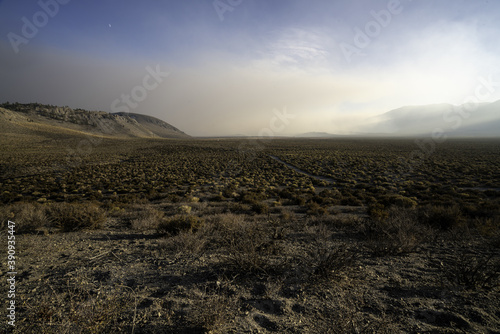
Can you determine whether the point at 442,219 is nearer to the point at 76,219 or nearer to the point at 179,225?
the point at 179,225

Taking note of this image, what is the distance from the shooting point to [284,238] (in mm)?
5641

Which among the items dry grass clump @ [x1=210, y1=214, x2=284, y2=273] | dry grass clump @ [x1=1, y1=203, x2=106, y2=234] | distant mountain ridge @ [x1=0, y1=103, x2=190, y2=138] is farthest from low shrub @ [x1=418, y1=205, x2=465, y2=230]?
distant mountain ridge @ [x1=0, y1=103, x2=190, y2=138]

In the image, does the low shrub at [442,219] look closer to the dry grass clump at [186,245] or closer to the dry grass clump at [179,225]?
the dry grass clump at [186,245]

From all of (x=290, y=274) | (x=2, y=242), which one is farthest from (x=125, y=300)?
(x=2, y=242)

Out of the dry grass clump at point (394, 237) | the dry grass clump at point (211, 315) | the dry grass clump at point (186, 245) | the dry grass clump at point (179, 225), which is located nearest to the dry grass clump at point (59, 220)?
the dry grass clump at point (179, 225)

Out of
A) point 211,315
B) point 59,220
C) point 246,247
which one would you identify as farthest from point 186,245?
point 59,220

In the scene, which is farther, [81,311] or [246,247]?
[246,247]

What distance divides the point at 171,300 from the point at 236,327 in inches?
43.6

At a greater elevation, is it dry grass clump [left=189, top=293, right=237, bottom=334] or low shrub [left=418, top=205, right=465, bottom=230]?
dry grass clump [left=189, top=293, right=237, bottom=334]

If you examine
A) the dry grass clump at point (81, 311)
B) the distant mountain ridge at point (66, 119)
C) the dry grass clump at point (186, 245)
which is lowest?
the dry grass clump at point (186, 245)

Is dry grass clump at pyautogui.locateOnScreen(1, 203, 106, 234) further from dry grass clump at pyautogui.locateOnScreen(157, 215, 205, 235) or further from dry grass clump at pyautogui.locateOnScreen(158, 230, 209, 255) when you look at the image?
dry grass clump at pyautogui.locateOnScreen(158, 230, 209, 255)

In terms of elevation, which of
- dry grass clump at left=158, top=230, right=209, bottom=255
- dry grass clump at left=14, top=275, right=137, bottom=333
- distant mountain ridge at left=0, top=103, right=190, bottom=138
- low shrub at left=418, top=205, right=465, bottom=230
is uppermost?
distant mountain ridge at left=0, top=103, right=190, bottom=138

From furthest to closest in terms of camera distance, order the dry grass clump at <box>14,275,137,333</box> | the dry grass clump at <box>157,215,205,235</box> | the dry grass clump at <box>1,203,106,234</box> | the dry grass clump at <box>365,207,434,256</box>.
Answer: the dry grass clump at <box>1,203,106,234</box> < the dry grass clump at <box>157,215,205,235</box> < the dry grass clump at <box>365,207,434,256</box> < the dry grass clump at <box>14,275,137,333</box>

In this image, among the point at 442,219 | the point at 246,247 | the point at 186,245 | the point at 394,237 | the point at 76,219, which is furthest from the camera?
the point at 442,219
